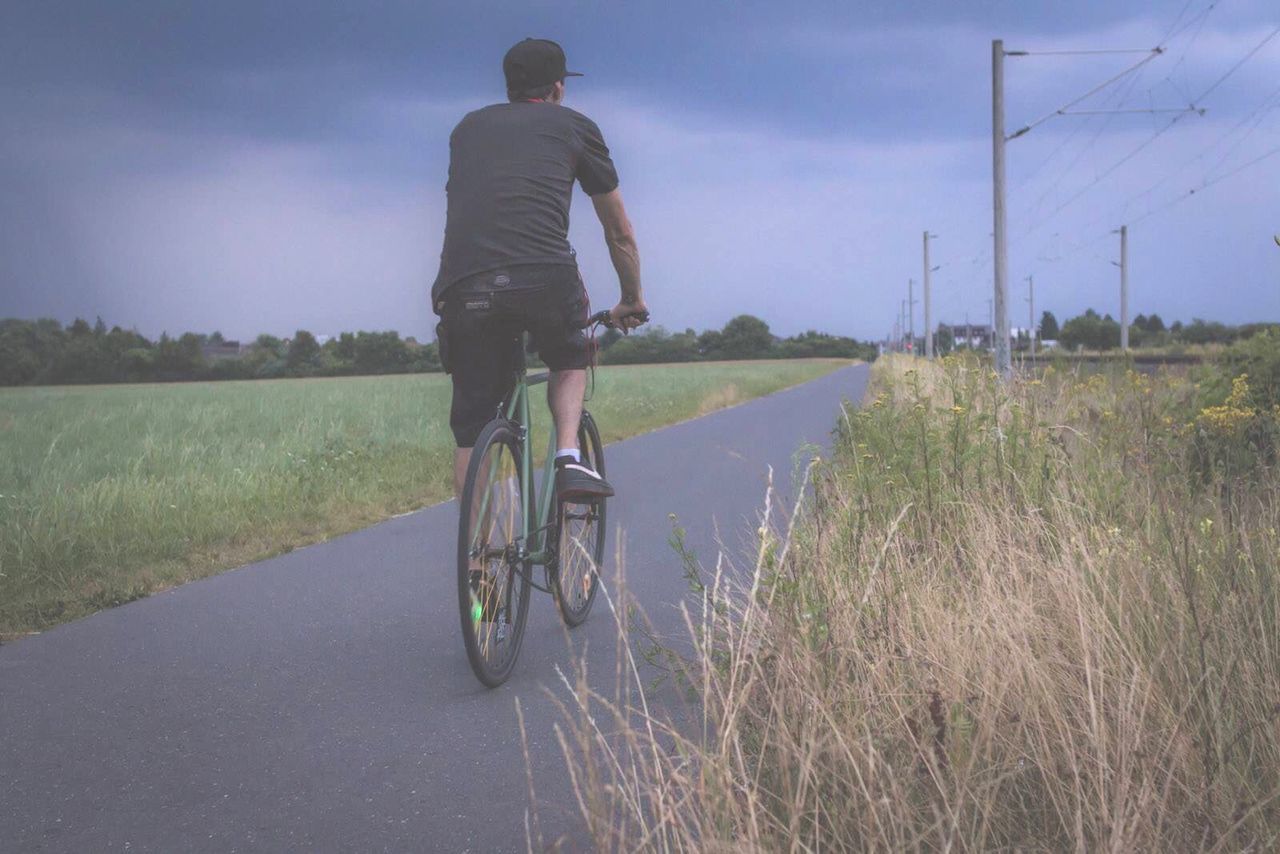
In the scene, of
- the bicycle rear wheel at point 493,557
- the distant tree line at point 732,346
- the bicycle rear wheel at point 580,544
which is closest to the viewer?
the bicycle rear wheel at point 493,557

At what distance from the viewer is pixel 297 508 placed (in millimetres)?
8555

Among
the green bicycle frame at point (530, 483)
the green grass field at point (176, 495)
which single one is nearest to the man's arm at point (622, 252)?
the green bicycle frame at point (530, 483)

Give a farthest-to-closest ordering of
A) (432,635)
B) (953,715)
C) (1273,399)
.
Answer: (1273,399) → (432,635) → (953,715)

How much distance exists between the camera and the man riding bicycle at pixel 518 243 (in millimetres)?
3945

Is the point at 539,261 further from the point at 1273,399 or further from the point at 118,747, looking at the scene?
the point at 1273,399

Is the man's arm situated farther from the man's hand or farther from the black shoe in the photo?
the black shoe

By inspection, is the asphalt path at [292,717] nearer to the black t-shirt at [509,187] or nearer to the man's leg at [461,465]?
the man's leg at [461,465]

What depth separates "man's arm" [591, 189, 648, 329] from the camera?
14.1 ft

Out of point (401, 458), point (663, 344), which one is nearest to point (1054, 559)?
point (401, 458)

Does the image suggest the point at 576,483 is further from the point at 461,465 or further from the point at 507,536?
the point at 461,465

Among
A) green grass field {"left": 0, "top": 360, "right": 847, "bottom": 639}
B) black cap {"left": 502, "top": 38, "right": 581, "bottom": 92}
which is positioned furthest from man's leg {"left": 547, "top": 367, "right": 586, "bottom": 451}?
green grass field {"left": 0, "top": 360, "right": 847, "bottom": 639}

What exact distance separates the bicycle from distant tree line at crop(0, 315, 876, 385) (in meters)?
17.2

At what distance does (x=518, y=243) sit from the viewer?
394 centimetres

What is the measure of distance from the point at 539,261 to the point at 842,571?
1416mm
